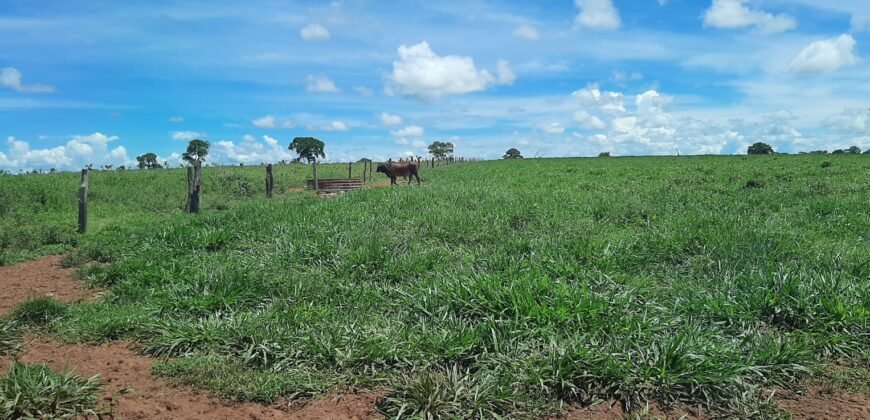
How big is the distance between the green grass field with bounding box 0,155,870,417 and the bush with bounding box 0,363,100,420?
63 cm

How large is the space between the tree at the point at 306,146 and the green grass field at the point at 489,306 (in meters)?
81.5

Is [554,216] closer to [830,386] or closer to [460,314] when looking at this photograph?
[460,314]

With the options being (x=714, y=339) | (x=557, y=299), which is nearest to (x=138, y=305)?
(x=557, y=299)

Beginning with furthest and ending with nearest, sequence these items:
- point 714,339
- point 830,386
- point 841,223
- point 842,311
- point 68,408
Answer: point 841,223 → point 842,311 → point 714,339 → point 830,386 → point 68,408

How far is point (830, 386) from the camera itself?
3.83 m

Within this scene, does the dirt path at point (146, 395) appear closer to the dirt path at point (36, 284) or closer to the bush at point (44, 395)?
the bush at point (44, 395)

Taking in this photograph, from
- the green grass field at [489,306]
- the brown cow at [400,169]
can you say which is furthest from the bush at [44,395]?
the brown cow at [400,169]

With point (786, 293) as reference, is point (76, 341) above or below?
below

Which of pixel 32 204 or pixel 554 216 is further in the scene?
pixel 32 204

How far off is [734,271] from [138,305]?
252 inches

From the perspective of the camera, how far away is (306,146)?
89.2 meters

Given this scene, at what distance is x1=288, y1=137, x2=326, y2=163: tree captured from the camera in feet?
293

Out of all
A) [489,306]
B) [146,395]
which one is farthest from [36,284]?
[489,306]

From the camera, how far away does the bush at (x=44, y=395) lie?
320cm
